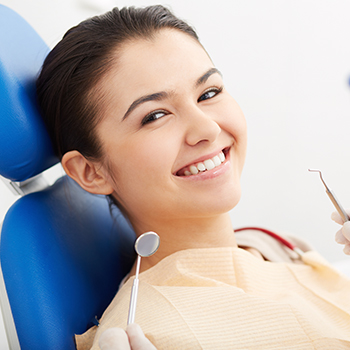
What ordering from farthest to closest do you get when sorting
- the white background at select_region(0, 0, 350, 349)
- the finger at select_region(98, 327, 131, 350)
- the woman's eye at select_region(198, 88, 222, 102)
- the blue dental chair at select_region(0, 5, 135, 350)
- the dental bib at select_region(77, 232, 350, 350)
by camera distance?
the white background at select_region(0, 0, 350, 349) → the woman's eye at select_region(198, 88, 222, 102) → the blue dental chair at select_region(0, 5, 135, 350) → the dental bib at select_region(77, 232, 350, 350) → the finger at select_region(98, 327, 131, 350)

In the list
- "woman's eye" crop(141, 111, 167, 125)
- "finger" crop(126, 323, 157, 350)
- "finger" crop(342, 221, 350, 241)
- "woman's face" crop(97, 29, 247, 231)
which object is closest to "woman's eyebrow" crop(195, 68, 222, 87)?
"woman's face" crop(97, 29, 247, 231)

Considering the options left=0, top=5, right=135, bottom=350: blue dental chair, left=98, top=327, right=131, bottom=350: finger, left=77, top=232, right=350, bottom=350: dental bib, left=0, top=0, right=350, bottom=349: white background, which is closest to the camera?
left=98, top=327, right=131, bottom=350: finger

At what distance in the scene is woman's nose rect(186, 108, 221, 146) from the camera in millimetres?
912

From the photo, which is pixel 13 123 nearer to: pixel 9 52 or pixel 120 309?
pixel 9 52

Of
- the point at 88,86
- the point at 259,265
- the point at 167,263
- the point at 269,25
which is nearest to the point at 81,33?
the point at 88,86

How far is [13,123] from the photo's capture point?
0.93 metres

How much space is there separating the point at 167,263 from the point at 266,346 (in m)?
0.32

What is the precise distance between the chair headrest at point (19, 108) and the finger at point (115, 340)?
52 cm

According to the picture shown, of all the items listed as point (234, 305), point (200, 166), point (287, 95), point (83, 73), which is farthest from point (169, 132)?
point (287, 95)

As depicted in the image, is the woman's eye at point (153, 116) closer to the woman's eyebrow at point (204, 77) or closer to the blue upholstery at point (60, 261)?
the woman's eyebrow at point (204, 77)

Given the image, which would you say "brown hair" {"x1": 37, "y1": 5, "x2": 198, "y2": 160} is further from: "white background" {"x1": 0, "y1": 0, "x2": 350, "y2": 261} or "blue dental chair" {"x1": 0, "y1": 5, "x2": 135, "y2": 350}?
"white background" {"x1": 0, "y1": 0, "x2": 350, "y2": 261}

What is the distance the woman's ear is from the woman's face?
55 millimetres

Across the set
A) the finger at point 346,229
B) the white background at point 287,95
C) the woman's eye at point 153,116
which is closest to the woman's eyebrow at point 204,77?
the woman's eye at point 153,116

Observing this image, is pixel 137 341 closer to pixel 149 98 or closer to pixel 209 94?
pixel 149 98
